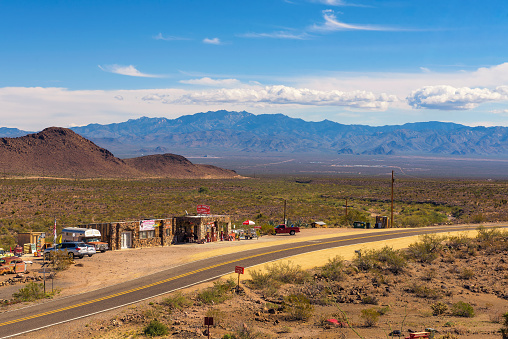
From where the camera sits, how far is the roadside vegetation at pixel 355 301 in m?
23.7

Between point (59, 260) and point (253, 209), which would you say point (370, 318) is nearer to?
point (59, 260)

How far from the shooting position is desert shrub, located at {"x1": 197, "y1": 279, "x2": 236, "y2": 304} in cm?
2831

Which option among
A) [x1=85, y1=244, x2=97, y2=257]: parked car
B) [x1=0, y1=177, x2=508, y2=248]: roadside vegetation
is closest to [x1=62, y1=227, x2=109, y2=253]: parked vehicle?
[x1=85, y1=244, x2=97, y2=257]: parked car

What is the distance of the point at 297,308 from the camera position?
2645 centimetres

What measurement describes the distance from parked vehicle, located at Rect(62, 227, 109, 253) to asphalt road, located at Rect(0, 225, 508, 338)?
9193mm

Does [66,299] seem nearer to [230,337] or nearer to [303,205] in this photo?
[230,337]

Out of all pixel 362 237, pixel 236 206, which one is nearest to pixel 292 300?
pixel 362 237

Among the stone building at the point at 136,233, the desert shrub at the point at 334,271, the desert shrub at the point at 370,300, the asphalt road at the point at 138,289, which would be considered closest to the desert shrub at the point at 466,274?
the desert shrub at the point at 334,271

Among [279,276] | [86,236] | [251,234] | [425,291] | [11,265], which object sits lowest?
[251,234]

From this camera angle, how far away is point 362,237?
51188 millimetres

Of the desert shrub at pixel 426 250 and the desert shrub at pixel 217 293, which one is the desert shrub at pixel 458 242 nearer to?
the desert shrub at pixel 426 250

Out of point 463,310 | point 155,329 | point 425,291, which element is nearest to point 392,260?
point 425,291

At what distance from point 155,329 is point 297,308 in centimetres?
799

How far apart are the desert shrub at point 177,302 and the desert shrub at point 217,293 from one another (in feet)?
3.32
